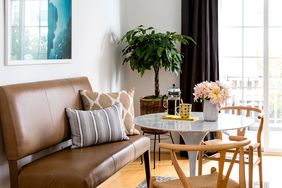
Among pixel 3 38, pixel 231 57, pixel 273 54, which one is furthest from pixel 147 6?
pixel 3 38

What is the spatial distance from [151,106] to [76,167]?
234 centimetres

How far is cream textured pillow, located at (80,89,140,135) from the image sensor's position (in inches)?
149

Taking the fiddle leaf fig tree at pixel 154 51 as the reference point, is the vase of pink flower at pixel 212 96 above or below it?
below

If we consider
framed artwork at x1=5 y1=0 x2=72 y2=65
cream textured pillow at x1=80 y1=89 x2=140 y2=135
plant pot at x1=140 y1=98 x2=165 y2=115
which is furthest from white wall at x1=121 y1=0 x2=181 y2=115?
framed artwork at x1=5 y1=0 x2=72 y2=65

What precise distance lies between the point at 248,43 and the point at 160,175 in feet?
6.63

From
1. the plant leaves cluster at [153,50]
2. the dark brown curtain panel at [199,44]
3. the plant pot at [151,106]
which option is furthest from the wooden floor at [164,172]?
the plant leaves cluster at [153,50]

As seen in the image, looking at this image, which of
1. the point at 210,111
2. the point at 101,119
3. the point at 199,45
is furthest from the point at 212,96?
the point at 199,45

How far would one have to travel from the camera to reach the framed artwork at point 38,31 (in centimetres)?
304

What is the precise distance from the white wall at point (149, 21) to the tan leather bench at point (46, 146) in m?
2.06

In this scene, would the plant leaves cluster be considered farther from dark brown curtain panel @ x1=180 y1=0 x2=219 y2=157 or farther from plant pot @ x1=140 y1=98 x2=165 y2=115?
plant pot @ x1=140 y1=98 x2=165 y2=115

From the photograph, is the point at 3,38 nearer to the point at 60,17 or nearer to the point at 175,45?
the point at 60,17

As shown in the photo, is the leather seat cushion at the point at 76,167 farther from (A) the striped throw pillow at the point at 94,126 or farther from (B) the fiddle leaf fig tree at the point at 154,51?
(B) the fiddle leaf fig tree at the point at 154,51

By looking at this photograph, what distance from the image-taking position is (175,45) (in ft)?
17.4

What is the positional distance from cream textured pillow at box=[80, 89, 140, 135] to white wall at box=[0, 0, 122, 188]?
302 millimetres
